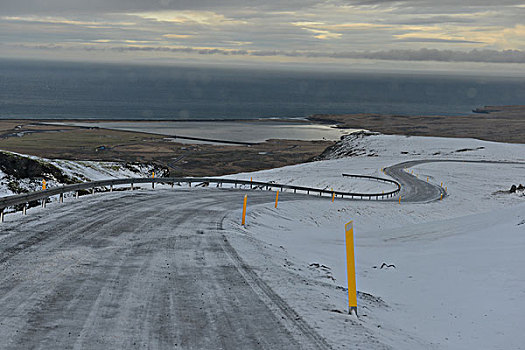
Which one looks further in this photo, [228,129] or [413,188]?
[228,129]

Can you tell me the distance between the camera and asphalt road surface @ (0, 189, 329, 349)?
20.5 ft

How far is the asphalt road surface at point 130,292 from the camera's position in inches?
247

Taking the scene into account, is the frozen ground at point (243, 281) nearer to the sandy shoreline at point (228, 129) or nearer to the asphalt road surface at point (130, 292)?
the asphalt road surface at point (130, 292)

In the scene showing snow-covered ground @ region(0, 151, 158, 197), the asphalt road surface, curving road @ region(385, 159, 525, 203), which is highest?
the asphalt road surface

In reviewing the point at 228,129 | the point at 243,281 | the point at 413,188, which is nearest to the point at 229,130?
the point at 228,129

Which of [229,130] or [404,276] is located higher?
[229,130]

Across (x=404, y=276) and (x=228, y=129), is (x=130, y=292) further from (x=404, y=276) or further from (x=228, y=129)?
(x=228, y=129)

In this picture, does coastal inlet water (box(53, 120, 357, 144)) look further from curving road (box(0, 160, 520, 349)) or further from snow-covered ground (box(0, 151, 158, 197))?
curving road (box(0, 160, 520, 349))

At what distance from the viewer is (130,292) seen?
26.5 feet

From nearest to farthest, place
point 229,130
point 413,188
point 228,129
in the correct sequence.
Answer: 1. point 413,188
2. point 229,130
3. point 228,129

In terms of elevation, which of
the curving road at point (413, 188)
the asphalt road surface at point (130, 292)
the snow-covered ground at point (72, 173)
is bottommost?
the curving road at point (413, 188)

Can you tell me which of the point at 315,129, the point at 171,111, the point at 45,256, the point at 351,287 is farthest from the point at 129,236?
the point at 171,111

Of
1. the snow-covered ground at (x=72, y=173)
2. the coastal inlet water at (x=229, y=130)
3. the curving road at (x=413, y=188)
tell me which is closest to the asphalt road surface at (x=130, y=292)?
the snow-covered ground at (x=72, y=173)

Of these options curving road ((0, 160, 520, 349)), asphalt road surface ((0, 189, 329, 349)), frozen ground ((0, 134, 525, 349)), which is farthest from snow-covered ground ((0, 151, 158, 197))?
asphalt road surface ((0, 189, 329, 349))
